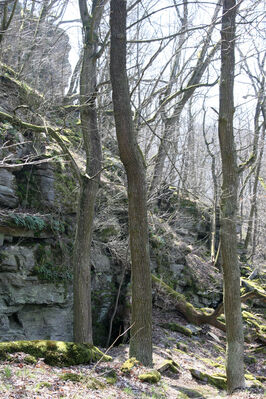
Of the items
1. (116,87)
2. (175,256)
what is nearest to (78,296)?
(116,87)

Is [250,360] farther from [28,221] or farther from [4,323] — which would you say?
[28,221]

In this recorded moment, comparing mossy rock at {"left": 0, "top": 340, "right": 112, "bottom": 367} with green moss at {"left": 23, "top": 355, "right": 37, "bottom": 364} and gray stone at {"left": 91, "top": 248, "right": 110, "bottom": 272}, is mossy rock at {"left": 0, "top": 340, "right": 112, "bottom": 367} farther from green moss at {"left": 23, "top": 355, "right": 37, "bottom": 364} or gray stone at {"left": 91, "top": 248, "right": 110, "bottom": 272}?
gray stone at {"left": 91, "top": 248, "right": 110, "bottom": 272}

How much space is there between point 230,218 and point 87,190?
3398 millimetres

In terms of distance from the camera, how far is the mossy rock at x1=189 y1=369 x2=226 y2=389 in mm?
7948

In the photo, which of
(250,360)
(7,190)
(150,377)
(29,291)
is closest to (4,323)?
(29,291)

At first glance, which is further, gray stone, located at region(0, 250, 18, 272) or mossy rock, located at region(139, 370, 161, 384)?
gray stone, located at region(0, 250, 18, 272)

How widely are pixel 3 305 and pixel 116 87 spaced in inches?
226

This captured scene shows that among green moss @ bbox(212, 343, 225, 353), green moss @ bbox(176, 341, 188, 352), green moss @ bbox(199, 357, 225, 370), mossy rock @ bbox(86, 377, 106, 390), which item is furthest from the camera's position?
green moss @ bbox(212, 343, 225, 353)

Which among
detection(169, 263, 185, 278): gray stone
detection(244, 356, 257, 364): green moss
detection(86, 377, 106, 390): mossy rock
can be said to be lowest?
detection(244, 356, 257, 364): green moss

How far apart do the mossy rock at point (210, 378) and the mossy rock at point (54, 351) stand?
328 cm

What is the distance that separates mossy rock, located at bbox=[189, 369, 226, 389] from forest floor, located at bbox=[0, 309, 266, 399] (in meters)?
0.11

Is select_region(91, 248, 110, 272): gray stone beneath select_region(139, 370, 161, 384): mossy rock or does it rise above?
above

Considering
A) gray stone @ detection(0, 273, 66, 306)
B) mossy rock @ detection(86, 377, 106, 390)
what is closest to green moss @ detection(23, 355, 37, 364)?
mossy rock @ detection(86, 377, 106, 390)

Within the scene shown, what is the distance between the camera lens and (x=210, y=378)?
26.7 feet
